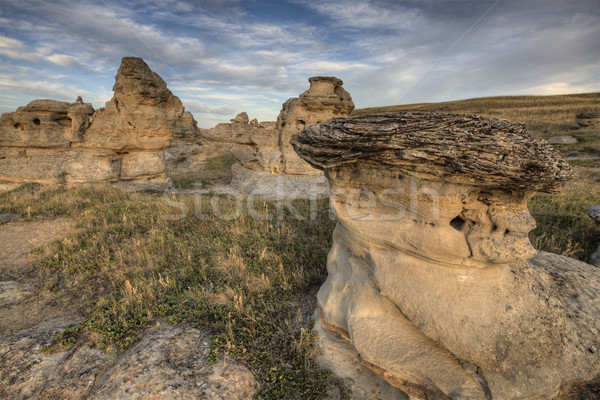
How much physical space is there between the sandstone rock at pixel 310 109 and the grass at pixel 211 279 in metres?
6.25

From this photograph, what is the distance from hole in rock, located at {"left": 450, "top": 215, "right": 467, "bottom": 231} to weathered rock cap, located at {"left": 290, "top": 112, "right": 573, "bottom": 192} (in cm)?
53

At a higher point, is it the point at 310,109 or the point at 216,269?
the point at 310,109

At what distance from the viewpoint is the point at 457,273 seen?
9.10ft

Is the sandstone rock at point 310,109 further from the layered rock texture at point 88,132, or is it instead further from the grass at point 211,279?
the grass at point 211,279

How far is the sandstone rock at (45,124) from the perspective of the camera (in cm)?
1024

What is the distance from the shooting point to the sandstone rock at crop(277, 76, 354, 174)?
41.1 feet

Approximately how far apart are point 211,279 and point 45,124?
11.0m

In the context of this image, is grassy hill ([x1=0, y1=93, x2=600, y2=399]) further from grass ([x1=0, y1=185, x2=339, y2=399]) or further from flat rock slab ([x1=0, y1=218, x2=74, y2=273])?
flat rock slab ([x1=0, y1=218, x2=74, y2=273])

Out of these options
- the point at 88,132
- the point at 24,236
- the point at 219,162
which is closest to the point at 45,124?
the point at 88,132

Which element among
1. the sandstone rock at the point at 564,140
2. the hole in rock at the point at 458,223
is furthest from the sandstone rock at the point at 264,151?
the sandstone rock at the point at 564,140

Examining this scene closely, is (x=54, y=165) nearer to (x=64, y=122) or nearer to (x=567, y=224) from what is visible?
(x=64, y=122)

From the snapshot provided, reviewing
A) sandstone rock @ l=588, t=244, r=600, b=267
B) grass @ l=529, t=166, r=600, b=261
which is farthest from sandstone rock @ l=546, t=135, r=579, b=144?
sandstone rock @ l=588, t=244, r=600, b=267

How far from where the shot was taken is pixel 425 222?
287 centimetres

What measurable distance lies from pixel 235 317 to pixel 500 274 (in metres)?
3.16
